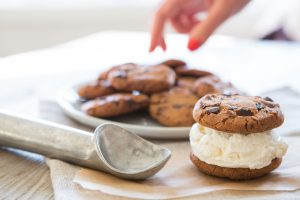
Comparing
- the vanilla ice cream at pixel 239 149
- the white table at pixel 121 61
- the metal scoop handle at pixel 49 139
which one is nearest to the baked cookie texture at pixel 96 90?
the white table at pixel 121 61

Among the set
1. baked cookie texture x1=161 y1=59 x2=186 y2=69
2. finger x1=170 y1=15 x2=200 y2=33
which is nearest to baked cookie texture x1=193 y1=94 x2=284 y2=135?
baked cookie texture x1=161 y1=59 x2=186 y2=69

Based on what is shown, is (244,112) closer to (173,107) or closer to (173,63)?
(173,107)

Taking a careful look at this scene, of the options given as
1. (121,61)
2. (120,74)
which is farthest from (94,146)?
(121,61)

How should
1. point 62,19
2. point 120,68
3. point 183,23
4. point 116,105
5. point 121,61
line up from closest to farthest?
point 116,105 → point 120,68 → point 183,23 → point 121,61 → point 62,19

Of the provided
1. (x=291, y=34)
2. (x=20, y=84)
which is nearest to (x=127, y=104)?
(x=20, y=84)

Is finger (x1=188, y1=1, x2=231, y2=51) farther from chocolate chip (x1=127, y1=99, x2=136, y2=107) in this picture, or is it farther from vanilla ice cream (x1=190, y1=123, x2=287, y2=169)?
vanilla ice cream (x1=190, y1=123, x2=287, y2=169)

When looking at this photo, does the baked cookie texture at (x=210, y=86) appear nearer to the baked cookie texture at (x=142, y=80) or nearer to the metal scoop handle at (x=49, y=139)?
the baked cookie texture at (x=142, y=80)

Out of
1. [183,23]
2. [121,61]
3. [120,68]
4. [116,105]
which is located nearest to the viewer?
[116,105]
